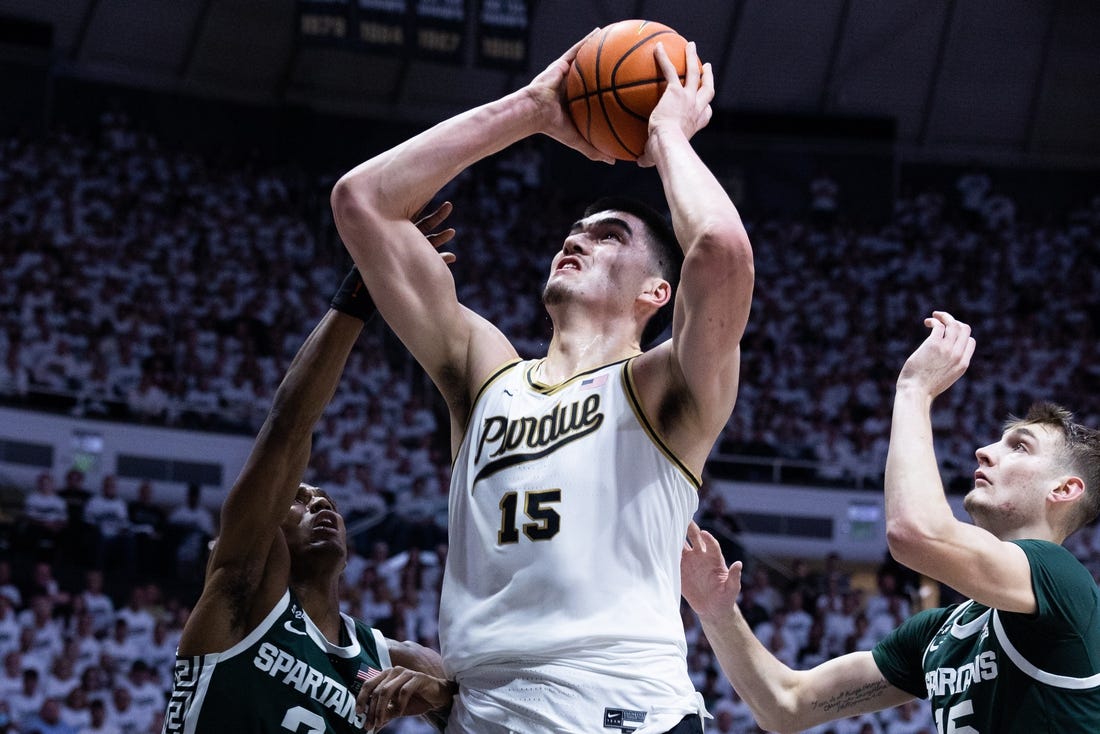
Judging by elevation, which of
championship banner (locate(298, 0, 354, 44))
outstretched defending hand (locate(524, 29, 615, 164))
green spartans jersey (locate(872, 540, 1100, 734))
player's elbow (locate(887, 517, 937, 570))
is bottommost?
green spartans jersey (locate(872, 540, 1100, 734))

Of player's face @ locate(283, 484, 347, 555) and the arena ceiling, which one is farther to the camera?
the arena ceiling

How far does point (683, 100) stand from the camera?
3178mm

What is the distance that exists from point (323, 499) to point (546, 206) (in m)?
18.1

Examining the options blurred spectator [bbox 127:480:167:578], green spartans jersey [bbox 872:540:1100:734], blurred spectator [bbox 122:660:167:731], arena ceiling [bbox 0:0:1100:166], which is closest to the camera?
green spartans jersey [bbox 872:540:1100:734]

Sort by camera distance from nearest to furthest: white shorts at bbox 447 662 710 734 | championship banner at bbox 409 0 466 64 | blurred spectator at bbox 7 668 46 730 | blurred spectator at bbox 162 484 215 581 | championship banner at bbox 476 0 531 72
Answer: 1. white shorts at bbox 447 662 710 734
2. blurred spectator at bbox 7 668 46 730
3. blurred spectator at bbox 162 484 215 581
4. championship banner at bbox 409 0 466 64
5. championship banner at bbox 476 0 531 72

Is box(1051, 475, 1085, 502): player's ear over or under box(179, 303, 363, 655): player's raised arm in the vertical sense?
over


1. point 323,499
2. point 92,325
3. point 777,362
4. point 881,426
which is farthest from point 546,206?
point 323,499

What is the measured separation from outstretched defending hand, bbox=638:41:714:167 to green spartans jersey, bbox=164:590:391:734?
181cm

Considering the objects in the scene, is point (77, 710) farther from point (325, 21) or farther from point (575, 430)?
point (325, 21)

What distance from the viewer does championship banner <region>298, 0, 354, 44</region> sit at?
1678cm

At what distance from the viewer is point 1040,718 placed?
11.2 ft

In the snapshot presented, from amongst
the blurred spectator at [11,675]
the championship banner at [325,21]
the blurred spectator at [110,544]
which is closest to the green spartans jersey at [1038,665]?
the blurred spectator at [11,675]

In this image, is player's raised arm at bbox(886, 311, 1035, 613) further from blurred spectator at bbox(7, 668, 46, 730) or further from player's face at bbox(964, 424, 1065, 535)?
blurred spectator at bbox(7, 668, 46, 730)

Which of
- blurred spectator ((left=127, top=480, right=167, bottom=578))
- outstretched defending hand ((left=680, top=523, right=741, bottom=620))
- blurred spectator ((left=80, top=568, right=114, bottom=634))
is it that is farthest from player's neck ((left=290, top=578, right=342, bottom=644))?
blurred spectator ((left=127, top=480, right=167, bottom=578))
